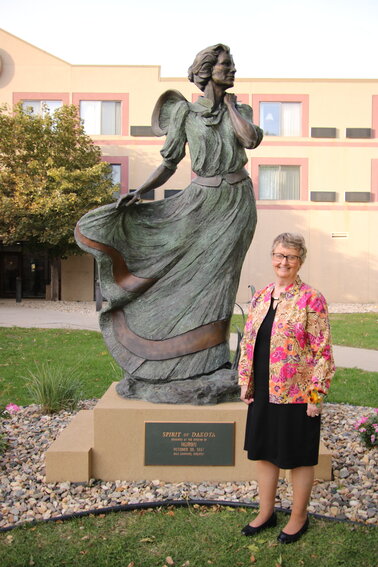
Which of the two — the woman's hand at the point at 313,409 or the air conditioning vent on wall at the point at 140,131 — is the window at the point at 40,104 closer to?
the air conditioning vent on wall at the point at 140,131

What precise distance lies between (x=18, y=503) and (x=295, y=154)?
1902cm

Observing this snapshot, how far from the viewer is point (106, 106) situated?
20.1 meters

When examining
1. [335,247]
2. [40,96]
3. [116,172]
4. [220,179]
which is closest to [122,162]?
[116,172]

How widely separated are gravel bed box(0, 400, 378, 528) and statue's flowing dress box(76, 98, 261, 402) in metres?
0.82

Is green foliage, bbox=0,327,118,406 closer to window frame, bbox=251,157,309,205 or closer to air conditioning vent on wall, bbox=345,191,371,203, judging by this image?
window frame, bbox=251,157,309,205

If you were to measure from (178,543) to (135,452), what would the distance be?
0.94 m

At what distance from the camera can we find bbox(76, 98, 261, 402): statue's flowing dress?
3.88 metres

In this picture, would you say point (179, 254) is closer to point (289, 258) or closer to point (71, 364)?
point (289, 258)

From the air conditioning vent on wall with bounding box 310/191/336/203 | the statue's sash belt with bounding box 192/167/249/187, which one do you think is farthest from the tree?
the statue's sash belt with bounding box 192/167/249/187

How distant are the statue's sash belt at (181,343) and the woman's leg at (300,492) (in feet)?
4.58

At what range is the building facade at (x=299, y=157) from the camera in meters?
19.9

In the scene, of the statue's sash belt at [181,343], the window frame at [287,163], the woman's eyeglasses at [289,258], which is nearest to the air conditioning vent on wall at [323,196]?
the window frame at [287,163]

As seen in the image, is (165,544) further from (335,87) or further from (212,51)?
(335,87)

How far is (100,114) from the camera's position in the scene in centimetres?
2017
